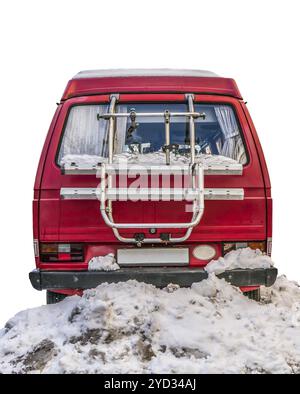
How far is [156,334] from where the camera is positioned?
525 centimetres

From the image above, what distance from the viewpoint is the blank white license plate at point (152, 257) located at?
18.9 ft

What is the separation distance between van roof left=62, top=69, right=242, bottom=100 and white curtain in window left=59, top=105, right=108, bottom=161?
0.17 meters

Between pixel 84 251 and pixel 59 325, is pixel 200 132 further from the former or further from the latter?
pixel 59 325

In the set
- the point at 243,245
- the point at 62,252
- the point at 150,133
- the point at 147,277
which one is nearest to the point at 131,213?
the point at 147,277

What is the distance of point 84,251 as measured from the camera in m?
5.82

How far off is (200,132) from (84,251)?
147 cm

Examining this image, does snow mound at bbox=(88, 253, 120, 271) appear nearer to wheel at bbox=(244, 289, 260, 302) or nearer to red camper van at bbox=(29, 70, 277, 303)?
red camper van at bbox=(29, 70, 277, 303)

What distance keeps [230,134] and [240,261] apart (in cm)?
113

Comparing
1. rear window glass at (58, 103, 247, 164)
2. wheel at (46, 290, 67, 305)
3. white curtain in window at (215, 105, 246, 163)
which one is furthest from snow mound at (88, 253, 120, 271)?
white curtain in window at (215, 105, 246, 163)

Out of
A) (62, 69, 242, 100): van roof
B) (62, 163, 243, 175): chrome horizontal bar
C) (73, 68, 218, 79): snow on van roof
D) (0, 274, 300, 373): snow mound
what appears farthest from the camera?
(73, 68, 218, 79): snow on van roof

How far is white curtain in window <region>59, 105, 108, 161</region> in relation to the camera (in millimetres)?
5965

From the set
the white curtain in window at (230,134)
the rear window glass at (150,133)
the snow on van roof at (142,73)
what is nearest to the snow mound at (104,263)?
the rear window glass at (150,133)
